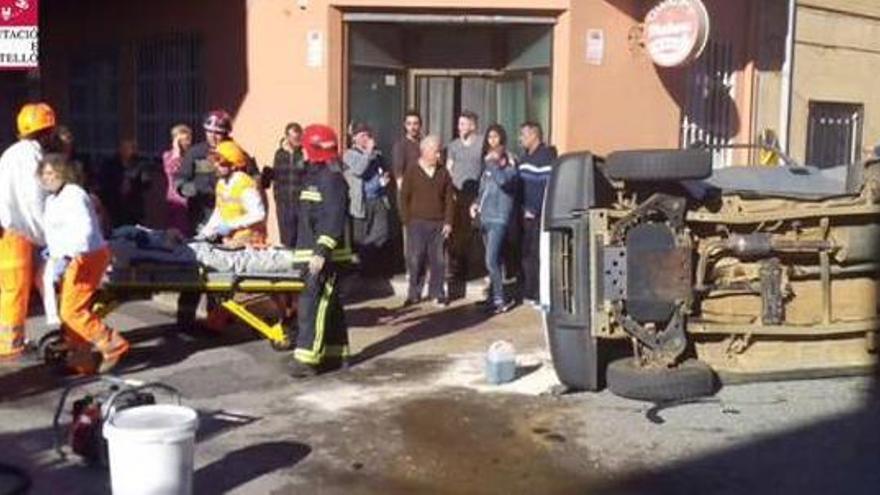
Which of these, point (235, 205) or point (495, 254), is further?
point (495, 254)

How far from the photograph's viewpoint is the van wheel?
23.5ft

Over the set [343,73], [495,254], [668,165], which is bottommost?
[495,254]

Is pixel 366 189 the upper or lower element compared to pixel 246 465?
upper

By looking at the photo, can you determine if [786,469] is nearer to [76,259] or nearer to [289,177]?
[76,259]

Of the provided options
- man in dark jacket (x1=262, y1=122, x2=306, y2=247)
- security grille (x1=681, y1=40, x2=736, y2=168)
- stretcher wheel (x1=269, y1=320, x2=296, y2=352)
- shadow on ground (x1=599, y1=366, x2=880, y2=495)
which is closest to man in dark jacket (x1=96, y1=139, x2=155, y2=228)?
man in dark jacket (x1=262, y1=122, x2=306, y2=247)

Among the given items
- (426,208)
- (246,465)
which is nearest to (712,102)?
(426,208)

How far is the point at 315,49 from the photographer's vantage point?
11781 millimetres

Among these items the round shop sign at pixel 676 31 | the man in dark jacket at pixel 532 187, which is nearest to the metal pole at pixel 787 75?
the round shop sign at pixel 676 31

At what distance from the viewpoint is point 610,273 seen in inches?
281

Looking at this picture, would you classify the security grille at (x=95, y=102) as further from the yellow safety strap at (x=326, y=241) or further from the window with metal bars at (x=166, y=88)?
the yellow safety strap at (x=326, y=241)

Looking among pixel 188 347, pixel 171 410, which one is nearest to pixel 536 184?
pixel 188 347

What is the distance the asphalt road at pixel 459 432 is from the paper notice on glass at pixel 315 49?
3761 millimetres

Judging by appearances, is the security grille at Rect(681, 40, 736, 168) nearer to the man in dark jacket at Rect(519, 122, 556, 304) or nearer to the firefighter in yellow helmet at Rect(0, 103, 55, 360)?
the man in dark jacket at Rect(519, 122, 556, 304)

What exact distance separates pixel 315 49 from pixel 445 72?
1.54 meters
